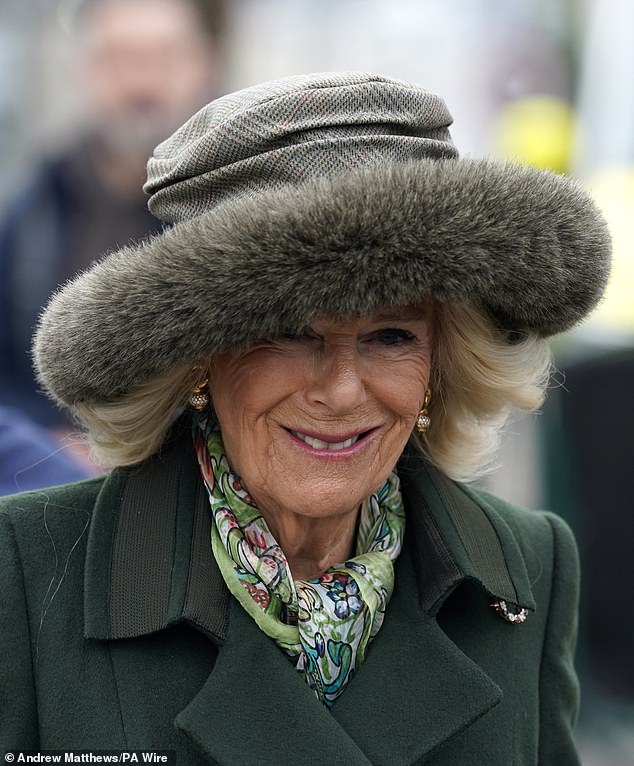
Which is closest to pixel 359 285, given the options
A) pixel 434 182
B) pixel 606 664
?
pixel 434 182

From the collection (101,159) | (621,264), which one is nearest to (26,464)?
(101,159)

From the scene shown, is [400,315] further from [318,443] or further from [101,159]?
[101,159]

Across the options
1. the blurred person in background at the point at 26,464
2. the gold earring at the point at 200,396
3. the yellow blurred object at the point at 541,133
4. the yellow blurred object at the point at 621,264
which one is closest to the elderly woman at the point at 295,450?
the gold earring at the point at 200,396

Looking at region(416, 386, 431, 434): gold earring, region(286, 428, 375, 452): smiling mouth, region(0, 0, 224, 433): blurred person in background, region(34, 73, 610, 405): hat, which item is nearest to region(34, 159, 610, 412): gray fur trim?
region(34, 73, 610, 405): hat

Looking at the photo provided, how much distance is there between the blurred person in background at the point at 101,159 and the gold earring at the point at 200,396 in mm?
1857

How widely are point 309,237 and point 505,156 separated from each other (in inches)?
19.7

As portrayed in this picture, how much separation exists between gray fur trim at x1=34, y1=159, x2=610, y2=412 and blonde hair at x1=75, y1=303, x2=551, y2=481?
0.15 metres

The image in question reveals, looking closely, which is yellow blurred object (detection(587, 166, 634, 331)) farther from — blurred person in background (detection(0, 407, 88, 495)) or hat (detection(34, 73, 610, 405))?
hat (detection(34, 73, 610, 405))

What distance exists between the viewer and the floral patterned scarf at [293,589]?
232cm

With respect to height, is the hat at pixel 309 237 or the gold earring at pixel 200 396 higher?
the hat at pixel 309 237

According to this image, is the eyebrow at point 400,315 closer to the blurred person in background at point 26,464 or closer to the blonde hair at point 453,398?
the blonde hair at point 453,398

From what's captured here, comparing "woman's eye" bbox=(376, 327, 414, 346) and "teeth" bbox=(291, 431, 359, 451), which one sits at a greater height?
"woman's eye" bbox=(376, 327, 414, 346)

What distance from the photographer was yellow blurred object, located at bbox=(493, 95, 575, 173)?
7.31 metres

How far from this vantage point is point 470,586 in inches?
100
